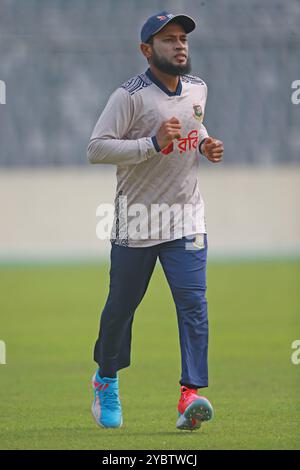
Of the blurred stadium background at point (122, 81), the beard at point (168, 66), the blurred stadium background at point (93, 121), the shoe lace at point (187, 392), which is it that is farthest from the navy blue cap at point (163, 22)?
the blurred stadium background at point (122, 81)

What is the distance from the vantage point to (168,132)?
694cm

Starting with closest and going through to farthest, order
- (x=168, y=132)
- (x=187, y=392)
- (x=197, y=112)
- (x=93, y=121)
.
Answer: (x=168, y=132) < (x=187, y=392) < (x=197, y=112) < (x=93, y=121)

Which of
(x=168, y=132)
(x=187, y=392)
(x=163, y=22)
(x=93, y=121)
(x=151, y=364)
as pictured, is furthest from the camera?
(x=93, y=121)

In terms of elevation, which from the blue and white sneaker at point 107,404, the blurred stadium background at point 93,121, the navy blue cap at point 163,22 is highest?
the blurred stadium background at point 93,121

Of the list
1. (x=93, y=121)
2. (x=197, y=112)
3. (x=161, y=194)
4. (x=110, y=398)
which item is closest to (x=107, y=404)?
(x=110, y=398)

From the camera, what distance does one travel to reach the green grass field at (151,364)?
6953 millimetres

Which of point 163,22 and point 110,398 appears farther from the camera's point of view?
point 110,398

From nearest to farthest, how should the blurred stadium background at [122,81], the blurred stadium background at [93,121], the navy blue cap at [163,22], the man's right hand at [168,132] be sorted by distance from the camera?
the man's right hand at [168,132]
the navy blue cap at [163,22]
the blurred stadium background at [93,121]
the blurred stadium background at [122,81]

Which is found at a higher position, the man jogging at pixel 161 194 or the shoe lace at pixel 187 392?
the man jogging at pixel 161 194

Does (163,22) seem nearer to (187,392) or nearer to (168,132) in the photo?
(168,132)

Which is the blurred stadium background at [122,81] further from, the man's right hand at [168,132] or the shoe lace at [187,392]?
the man's right hand at [168,132]

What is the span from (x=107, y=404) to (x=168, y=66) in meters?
1.85

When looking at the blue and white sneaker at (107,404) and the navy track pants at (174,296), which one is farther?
the blue and white sneaker at (107,404)

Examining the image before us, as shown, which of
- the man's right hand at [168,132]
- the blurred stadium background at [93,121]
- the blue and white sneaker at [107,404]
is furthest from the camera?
the blurred stadium background at [93,121]
